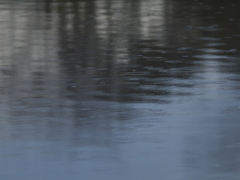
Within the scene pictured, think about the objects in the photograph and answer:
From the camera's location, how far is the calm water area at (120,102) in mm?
7059

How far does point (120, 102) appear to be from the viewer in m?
10.4

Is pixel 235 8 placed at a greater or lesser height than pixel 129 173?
lesser

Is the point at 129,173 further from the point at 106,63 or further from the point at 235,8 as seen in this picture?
the point at 235,8

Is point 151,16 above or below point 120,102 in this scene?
below

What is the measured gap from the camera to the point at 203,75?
1288 centimetres

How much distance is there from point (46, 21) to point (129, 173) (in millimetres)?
18216

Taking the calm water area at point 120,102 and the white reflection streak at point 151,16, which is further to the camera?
the white reflection streak at point 151,16

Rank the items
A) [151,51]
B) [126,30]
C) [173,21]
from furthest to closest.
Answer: [173,21], [126,30], [151,51]

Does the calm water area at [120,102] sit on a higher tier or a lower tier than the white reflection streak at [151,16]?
higher

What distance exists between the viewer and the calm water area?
706 centimetres

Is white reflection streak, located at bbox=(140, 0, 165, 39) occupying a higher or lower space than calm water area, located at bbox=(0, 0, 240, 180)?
lower

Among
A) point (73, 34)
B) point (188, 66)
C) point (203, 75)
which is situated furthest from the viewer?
point (73, 34)

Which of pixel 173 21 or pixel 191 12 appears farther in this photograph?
pixel 191 12

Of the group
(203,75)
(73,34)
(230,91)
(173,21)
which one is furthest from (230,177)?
(173,21)
